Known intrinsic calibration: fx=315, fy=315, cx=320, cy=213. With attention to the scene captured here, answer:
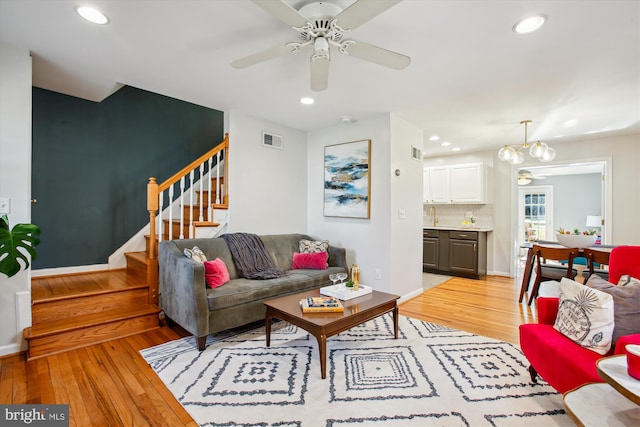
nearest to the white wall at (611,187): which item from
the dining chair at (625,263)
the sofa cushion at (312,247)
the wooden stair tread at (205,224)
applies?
the dining chair at (625,263)

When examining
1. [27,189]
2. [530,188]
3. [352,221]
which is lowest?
[352,221]

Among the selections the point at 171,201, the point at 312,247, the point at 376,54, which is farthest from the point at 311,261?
the point at 376,54

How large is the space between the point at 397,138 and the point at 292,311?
2.71m

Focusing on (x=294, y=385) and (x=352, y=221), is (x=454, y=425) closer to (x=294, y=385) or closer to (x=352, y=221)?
(x=294, y=385)

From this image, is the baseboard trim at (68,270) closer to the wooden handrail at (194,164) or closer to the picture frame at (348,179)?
the wooden handrail at (194,164)

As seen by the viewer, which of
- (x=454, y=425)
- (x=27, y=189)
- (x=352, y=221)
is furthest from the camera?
(x=352, y=221)

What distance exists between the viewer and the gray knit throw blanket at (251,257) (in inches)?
136

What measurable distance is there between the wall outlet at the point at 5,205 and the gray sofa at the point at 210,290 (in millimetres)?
1178

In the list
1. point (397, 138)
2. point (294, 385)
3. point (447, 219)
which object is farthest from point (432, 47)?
point (447, 219)

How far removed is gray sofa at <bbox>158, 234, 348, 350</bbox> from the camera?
2666 mm

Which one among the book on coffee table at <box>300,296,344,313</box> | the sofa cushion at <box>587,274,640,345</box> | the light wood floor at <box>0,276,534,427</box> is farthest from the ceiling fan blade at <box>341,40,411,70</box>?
the light wood floor at <box>0,276,534,427</box>

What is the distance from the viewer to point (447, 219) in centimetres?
657

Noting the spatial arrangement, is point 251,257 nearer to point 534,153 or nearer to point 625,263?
point 625,263

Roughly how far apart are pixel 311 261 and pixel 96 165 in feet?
10.1
